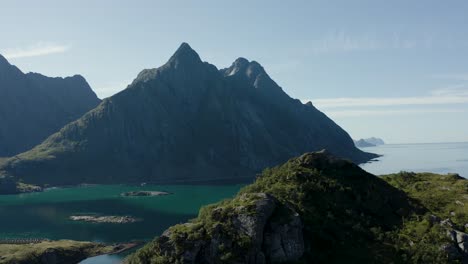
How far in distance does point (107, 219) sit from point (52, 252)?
65.2 metres

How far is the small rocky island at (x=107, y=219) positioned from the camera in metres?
177

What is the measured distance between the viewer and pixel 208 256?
50.6m

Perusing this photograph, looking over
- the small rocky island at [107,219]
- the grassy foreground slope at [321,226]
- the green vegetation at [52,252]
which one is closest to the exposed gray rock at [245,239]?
the grassy foreground slope at [321,226]

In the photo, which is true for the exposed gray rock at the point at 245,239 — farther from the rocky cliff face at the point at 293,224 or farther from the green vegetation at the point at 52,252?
the green vegetation at the point at 52,252

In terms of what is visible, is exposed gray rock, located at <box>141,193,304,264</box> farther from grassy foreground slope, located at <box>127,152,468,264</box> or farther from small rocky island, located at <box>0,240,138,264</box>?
small rocky island, located at <box>0,240,138,264</box>

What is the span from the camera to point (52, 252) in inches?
4641

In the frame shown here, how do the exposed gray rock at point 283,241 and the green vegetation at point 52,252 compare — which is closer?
the exposed gray rock at point 283,241

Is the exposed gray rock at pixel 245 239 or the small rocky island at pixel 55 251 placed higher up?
the exposed gray rock at pixel 245 239

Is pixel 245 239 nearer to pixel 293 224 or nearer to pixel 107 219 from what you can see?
pixel 293 224

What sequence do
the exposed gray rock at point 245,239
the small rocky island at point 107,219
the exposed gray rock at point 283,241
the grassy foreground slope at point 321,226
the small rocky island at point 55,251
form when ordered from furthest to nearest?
the small rocky island at point 107,219 → the small rocky island at point 55,251 → the exposed gray rock at point 283,241 → the grassy foreground slope at point 321,226 → the exposed gray rock at point 245,239

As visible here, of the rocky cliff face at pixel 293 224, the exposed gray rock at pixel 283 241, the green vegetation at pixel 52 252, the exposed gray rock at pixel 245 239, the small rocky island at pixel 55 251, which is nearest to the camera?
the exposed gray rock at pixel 245 239

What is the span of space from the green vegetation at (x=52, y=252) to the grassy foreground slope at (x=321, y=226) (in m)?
68.0

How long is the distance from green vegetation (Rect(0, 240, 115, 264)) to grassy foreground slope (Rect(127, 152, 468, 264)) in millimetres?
67964

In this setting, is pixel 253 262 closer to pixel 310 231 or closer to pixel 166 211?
pixel 310 231
